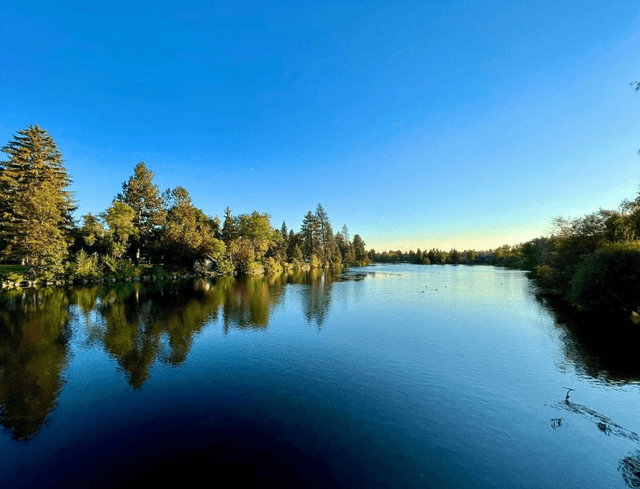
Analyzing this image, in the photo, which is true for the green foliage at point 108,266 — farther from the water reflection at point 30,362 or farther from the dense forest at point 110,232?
the water reflection at point 30,362

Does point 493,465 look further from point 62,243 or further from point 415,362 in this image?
point 62,243

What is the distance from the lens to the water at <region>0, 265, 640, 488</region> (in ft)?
19.4

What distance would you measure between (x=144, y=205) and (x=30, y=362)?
46275 mm

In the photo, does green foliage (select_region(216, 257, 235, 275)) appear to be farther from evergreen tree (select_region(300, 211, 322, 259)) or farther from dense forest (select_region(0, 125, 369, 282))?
evergreen tree (select_region(300, 211, 322, 259))

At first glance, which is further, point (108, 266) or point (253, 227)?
point (253, 227)

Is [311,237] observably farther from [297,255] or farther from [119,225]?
[119,225]

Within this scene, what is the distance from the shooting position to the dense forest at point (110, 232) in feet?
108

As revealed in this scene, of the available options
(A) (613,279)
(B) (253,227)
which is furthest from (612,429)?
(B) (253,227)

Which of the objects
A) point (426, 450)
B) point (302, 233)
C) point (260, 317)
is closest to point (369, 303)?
point (260, 317)

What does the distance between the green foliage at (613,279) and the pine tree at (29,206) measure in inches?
1999

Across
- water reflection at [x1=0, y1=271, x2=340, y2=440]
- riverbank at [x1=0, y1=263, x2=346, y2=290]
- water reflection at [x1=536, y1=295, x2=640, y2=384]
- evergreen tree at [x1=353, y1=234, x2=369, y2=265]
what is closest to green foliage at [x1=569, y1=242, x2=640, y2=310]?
water reflection at [x1=536, y1=295, x2=640, y2=384]

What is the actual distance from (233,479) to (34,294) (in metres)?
33.8

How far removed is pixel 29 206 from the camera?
3241 cm

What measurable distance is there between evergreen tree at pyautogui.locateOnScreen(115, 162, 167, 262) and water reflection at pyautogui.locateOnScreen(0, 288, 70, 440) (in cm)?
2955
